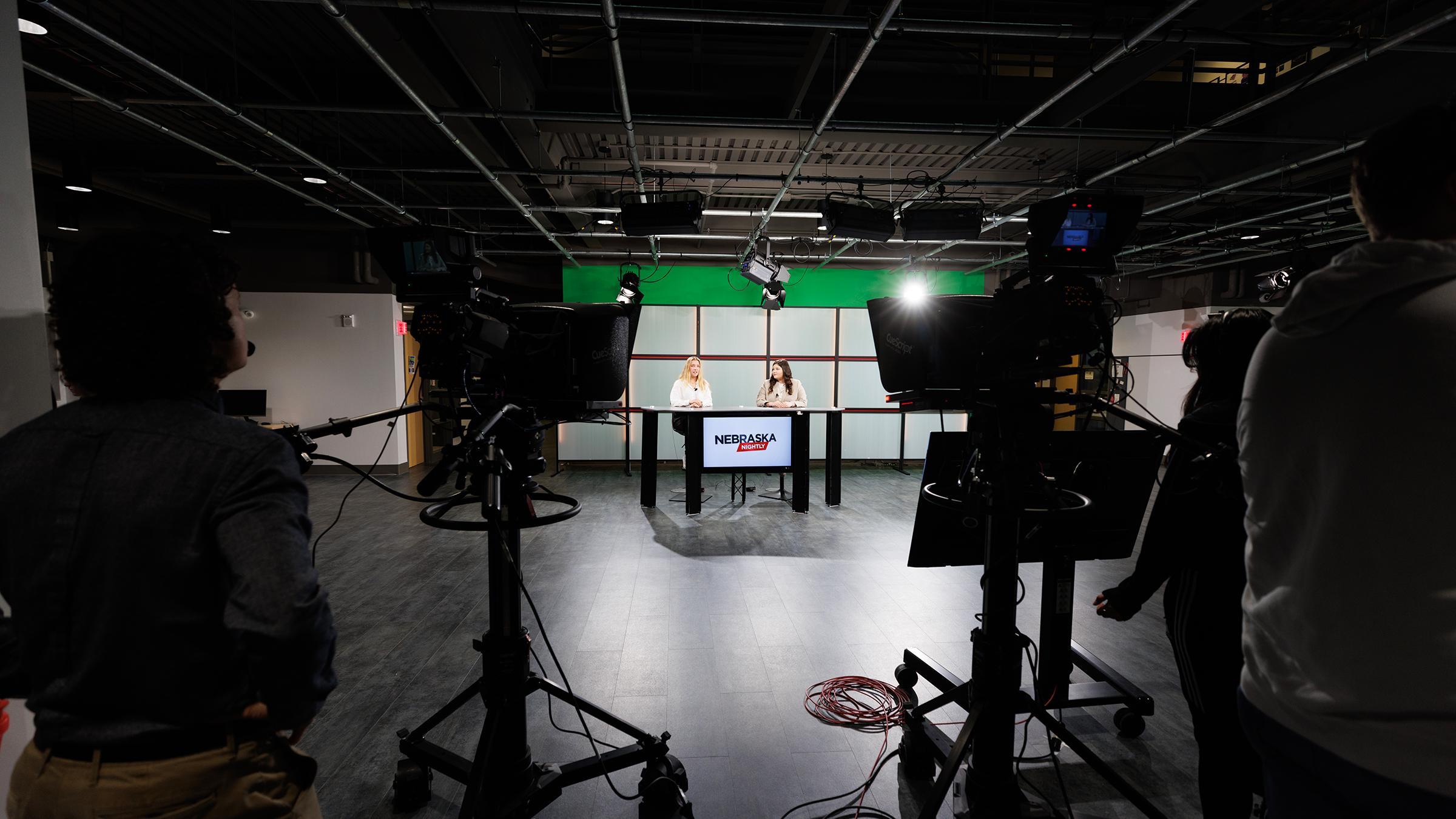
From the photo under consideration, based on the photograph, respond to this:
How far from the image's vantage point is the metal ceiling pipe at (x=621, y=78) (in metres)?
2.98

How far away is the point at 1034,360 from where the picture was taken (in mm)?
1418

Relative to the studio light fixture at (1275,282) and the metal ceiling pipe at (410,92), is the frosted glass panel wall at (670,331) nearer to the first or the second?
the metal ceiling pipe at (410,92)

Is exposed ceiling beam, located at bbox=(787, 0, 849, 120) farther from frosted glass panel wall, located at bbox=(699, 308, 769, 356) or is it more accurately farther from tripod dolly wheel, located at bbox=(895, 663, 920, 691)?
frosted glass panel wall, located at bbox=(699, 308, 769, 356)

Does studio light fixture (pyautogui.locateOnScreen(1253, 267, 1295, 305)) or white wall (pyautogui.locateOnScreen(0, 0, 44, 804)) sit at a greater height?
studio light fixture (pyautogui.locateOnScreen(1253, 267, 1295, 305))

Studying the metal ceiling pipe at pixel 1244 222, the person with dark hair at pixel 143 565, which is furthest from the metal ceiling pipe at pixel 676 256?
the person with dark hair at pixel 143 565

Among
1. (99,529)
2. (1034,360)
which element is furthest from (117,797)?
(1034,360)

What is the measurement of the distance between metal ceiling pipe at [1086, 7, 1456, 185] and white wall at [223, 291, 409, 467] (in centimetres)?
827

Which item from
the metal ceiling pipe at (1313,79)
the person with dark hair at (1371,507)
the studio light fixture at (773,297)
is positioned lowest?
the person with dark hair at (1371,507)

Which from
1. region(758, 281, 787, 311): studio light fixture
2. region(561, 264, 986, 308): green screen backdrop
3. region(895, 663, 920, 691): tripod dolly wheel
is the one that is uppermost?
region(561, 264, 986, 308): green screen backdrop

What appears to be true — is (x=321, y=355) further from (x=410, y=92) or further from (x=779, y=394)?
(x=779, y=394)

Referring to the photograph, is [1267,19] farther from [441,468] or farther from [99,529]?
[99,529]

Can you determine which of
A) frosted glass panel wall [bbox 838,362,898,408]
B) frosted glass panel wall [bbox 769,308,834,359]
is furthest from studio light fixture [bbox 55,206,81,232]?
frosted glass panel wall [bbox 838,362,898,408]

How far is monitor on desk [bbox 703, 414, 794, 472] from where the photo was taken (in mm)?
5742

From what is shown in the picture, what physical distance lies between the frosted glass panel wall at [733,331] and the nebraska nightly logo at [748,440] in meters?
2.93
